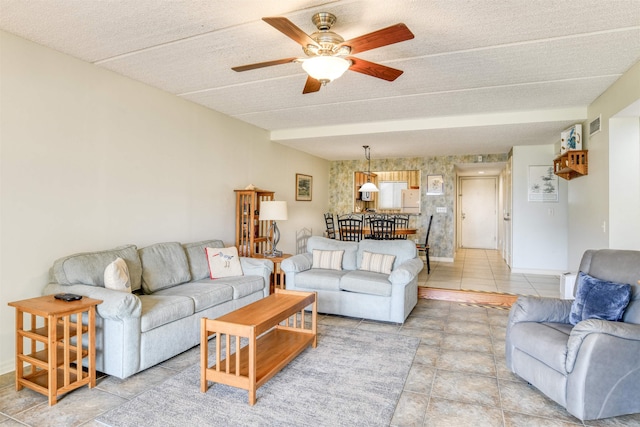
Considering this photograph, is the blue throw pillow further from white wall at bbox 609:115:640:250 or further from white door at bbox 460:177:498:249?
white door at bbox 460:177:498:249

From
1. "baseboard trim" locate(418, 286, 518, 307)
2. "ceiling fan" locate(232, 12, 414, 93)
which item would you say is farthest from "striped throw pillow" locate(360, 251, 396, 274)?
"ceiling fan" locate(232, 12, 414, 93)

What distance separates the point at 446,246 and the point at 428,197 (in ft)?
3.69

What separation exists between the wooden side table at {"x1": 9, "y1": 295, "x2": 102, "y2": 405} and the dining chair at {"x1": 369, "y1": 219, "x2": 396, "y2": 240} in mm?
4054

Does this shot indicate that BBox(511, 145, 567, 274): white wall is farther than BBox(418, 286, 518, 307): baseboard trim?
Yes

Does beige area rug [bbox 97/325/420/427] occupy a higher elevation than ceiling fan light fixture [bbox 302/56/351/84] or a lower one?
lower

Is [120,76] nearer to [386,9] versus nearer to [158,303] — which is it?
[158,303]

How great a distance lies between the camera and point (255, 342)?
90.7 inches

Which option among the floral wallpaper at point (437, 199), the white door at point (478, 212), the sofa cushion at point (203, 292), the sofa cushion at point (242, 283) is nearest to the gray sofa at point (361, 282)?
the sofa cushion at point (242, 283)

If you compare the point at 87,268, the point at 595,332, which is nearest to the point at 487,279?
the point at 595,332

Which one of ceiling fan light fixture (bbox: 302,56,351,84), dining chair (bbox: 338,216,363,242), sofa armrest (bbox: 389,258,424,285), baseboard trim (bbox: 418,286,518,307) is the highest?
ceiling fan light fixture (bbox: 302,56,351,84)

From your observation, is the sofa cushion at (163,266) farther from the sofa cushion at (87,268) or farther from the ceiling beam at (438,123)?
the ceiling beam at (438,123)

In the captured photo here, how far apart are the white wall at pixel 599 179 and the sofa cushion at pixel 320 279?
2807 millimetres

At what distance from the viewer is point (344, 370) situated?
9.05 feet

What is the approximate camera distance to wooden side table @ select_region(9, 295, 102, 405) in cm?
223
